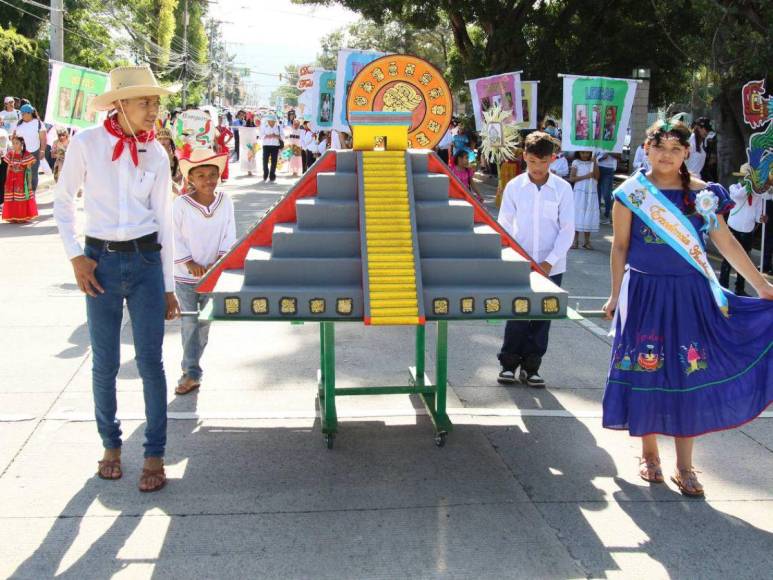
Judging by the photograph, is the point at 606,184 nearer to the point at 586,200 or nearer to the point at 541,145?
the point at 586,200

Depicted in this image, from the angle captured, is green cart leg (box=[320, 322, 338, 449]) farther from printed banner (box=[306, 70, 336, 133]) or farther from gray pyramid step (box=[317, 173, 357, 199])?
printed banner (box=[306, 70, 336, 133])

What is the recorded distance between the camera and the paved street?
373 cm

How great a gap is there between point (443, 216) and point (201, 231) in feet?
5.89

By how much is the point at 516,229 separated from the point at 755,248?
867cm

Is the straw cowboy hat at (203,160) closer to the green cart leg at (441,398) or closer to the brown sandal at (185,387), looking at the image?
the brown sandal at (185,387)

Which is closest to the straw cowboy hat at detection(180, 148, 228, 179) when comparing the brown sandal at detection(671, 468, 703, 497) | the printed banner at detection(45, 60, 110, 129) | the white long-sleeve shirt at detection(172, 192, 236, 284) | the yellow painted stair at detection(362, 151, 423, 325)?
the white long-sleeve shirt at detection(172, 192, 236, 284)

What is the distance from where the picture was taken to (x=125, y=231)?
414 centimetres

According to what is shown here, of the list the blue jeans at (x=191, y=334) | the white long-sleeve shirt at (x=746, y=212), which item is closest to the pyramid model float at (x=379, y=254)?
the blue jeans at (x=191, y=334)

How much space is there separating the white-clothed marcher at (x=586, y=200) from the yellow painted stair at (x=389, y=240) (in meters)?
8.58

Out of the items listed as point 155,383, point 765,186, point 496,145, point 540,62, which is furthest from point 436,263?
point 540,62

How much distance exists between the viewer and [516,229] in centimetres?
602

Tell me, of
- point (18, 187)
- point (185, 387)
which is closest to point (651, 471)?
point (185, 387)

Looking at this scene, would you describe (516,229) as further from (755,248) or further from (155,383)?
(755,248)

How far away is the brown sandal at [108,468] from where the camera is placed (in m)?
4.46
